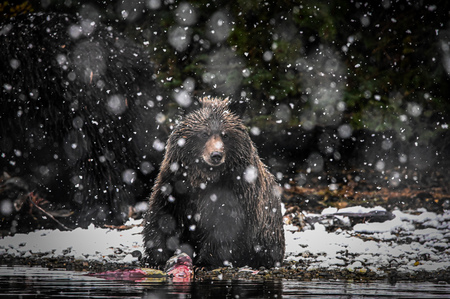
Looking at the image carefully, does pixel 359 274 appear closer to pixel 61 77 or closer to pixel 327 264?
pixel 327 264

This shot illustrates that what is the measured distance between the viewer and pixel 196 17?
32.0 ft

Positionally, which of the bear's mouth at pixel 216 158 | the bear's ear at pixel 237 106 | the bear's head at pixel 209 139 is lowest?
the bear's mouth at pixel 216 158

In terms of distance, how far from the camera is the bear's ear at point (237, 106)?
17.1 ft

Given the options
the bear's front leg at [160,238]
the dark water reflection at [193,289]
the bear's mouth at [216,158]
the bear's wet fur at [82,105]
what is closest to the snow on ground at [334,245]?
the bear's front leg at [160,238]

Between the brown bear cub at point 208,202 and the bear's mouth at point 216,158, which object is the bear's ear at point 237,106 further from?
the bear's mouth at point 216,158

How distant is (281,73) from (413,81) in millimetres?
2487

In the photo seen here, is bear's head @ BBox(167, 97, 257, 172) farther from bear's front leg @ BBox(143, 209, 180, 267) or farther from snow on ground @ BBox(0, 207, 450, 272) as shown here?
snow on ground @ BBox(0, 207, 450, 272)

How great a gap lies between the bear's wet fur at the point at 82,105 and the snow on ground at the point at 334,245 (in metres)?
0.62

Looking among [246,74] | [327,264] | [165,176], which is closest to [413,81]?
[246,74]

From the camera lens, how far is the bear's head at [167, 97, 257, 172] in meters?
4.91

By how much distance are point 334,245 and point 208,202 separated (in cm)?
182

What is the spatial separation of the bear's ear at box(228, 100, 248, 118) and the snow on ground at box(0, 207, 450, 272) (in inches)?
68.1

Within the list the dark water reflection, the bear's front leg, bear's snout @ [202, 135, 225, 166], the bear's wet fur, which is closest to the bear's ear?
bear's snout @ [202, 135, 225, 166]

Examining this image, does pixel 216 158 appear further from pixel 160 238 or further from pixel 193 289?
pixel 193 289
